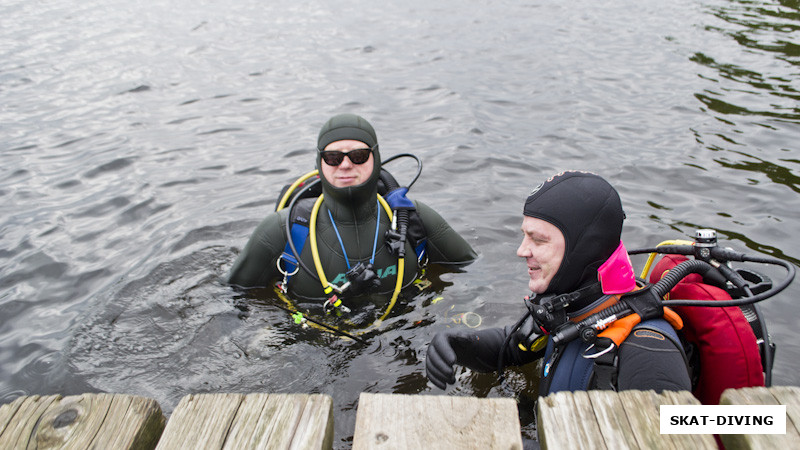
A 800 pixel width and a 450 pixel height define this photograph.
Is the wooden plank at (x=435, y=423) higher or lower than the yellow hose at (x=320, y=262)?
higher

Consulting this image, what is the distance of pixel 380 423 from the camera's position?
6.72 ft

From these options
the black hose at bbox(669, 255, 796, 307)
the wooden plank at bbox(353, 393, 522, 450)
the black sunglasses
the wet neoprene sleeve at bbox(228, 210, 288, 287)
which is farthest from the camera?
the wet neoprene sleeve at bbox(228, 210, 288, 287)

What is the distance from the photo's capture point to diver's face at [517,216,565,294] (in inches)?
115

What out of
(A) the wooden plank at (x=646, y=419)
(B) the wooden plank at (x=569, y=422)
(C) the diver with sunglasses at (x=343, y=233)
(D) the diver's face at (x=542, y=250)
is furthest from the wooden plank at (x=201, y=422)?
(C) the diver with sunglasses at (x=343, y=233)

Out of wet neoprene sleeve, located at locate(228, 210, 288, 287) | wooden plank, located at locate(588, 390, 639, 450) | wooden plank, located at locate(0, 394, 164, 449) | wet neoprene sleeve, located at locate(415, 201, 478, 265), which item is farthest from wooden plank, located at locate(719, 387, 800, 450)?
wet neoprene sleeve, located at locate(228, 210, 288, 287)

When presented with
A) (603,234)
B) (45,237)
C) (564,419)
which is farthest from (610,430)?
(45,237)

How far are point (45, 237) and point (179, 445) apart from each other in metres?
5.71

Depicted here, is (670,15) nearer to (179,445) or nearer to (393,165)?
(393,165)

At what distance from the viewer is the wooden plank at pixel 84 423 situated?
2.11 m

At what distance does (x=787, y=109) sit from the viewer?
956 cm

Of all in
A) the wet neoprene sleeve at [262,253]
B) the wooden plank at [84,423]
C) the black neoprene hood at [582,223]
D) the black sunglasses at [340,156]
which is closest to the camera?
the wooden plank at [84,423]

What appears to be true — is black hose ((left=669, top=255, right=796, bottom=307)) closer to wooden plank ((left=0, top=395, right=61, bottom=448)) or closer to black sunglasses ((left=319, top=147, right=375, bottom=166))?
wooden plank ((left=0, top=395, right=61, bottom=448))

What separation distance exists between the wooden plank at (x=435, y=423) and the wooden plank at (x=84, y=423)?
778 mm

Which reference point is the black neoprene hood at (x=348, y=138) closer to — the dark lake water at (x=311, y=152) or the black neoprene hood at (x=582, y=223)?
the dark lake water at (x=311, y=152)
